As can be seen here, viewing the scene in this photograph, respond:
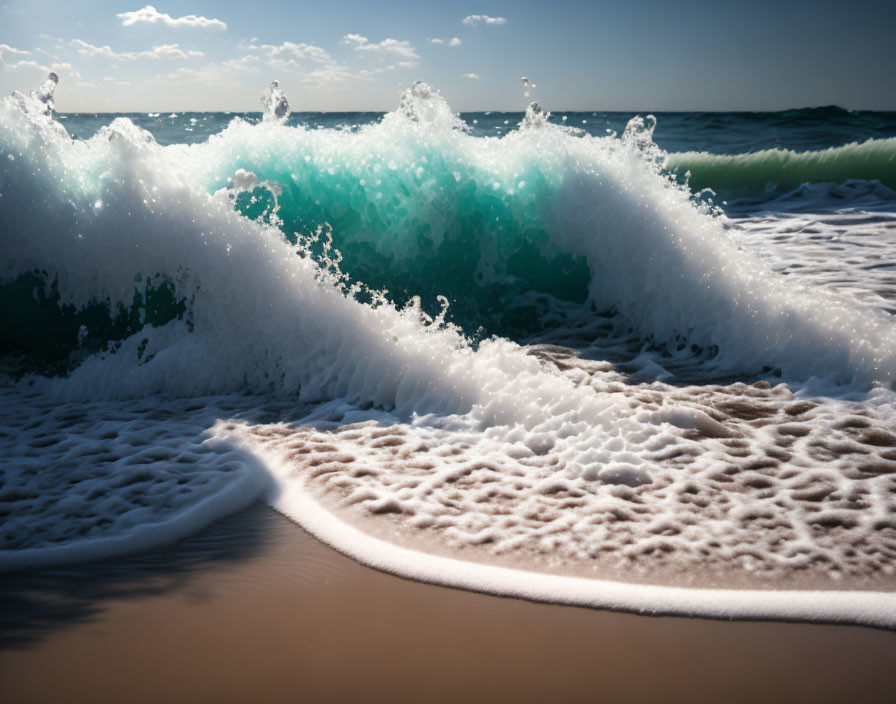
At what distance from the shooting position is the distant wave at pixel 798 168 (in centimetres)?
1224

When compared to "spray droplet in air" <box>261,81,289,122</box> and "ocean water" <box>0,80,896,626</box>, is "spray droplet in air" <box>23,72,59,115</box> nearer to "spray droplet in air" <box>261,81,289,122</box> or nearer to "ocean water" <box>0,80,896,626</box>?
"ocean water" <box>0,80,896,626</box>

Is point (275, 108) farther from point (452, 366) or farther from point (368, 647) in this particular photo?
point (368, 647)

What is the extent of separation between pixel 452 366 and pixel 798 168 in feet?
38.1

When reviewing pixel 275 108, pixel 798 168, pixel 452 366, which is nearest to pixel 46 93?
pixel 275 108

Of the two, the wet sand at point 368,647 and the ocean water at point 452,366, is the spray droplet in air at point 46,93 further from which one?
the wet sand at point 368,647

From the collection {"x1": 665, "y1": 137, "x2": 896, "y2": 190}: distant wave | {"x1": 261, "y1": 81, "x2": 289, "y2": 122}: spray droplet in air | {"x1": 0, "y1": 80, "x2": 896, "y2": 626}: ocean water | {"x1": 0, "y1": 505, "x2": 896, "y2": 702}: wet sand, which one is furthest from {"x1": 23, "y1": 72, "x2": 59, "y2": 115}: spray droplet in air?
{"x1": 665, "y1": 137, "x2": 896, "y2": 190}: distant wave

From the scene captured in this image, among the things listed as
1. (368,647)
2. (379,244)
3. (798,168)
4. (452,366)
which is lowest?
(368,647)

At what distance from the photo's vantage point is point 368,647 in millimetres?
1746

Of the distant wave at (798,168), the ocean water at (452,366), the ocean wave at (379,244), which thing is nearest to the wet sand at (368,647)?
the ocean water at (452,366)

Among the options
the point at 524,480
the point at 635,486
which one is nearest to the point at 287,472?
the point at 524,480

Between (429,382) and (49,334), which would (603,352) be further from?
(49,334)

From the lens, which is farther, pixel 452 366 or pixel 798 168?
pixel 798 168

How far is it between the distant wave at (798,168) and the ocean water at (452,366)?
16.9 feet

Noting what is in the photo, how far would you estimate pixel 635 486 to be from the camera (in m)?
2.59
